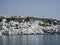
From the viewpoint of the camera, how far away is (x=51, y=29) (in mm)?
14594

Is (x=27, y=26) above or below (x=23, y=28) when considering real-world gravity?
above

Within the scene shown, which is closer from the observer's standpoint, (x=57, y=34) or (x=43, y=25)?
(x=43, y=25)

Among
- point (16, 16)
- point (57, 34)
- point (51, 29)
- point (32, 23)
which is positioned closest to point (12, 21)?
point (16, 16)

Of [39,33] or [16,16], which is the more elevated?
[16,16]

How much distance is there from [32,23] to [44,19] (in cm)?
100

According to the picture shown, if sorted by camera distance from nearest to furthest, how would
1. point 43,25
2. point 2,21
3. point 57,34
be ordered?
point 2,21 < point 43,25 < point 57,34

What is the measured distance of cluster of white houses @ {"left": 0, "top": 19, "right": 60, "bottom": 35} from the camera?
44.9 ft

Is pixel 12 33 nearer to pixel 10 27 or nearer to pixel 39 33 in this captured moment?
pixel 10 27

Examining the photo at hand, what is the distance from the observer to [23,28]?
14.4 metres

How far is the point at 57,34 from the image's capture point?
15719 millimetres

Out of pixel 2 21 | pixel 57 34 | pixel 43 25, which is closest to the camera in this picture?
pixel 2 21

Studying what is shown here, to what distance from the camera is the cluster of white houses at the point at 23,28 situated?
44.9 ft

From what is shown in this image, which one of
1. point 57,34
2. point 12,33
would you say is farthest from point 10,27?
point 57,34

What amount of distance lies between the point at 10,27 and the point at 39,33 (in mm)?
2217
